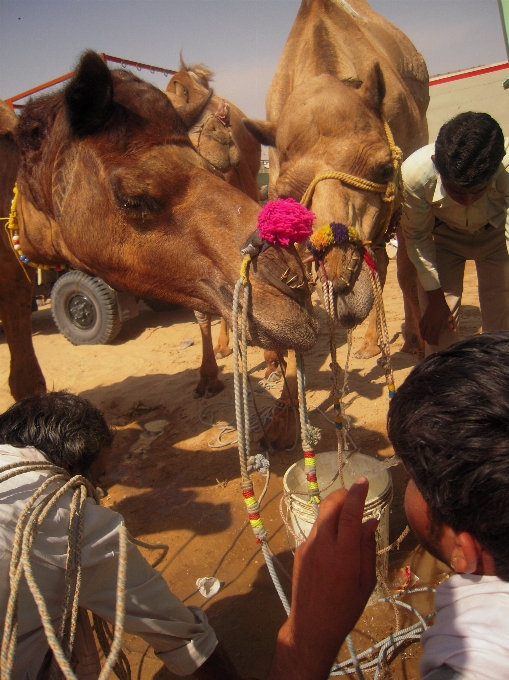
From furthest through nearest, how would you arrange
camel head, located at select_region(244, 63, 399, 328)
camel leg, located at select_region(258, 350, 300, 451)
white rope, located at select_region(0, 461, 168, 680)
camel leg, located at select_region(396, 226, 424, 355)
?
camel leg, located at select_region(396, 226, 424, 355)
camel leg, located at select_region(258, 350, 300, 451)
camel head, located at select_region(244, 63, 399, 328)
white rope, located at select_region(0, 461, 168, 680)

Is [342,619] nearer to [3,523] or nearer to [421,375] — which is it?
[421,375]

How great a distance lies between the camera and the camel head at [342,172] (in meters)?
2.74

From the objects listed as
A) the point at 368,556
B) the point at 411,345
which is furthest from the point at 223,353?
the point at 368,556

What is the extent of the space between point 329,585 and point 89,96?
2.35 m

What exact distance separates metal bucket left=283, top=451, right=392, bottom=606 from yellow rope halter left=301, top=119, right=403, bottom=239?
5.36ft

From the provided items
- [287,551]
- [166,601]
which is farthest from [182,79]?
[166,601]

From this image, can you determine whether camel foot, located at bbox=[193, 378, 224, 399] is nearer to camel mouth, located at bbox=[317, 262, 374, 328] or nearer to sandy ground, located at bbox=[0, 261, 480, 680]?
sandy ground, located at bbox=[0, 261, 480, 680]

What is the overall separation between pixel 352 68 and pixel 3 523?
13.4 ft

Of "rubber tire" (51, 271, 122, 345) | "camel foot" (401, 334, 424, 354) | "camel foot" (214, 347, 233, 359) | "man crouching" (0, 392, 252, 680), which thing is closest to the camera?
"man crouching" (0, 392, 252, 680)

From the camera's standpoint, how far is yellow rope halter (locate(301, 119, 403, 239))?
2996 mm

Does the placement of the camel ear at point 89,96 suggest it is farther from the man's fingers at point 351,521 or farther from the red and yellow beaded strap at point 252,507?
the man's fingers at point 351,521

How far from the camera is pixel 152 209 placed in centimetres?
235

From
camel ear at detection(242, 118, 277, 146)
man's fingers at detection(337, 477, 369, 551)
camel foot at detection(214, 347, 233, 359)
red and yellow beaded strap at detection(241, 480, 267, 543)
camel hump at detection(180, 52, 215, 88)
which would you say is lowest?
camel foot at detection(214, 347, 233, 359)

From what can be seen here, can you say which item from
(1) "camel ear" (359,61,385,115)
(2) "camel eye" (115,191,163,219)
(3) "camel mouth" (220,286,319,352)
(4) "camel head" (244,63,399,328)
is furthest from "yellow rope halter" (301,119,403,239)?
(3) "camel mouth" (220,286,319,352)
